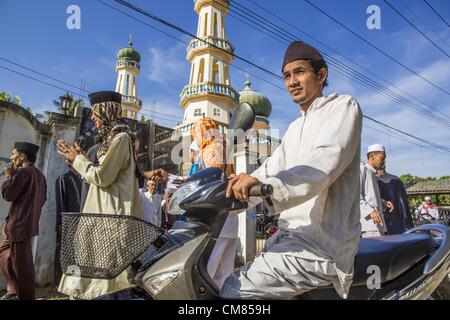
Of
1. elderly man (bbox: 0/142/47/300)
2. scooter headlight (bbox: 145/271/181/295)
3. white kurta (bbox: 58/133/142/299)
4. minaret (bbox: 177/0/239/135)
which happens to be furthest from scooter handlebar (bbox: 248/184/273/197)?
minaret (bbox: 177/0/239/135)

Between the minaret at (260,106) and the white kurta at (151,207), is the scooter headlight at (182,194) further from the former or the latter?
the minaret at (260,106)

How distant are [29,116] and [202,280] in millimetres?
4849

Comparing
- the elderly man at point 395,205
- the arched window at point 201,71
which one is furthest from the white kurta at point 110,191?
the arched window at point 201,71

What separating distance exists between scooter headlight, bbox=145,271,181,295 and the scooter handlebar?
0.41 meters

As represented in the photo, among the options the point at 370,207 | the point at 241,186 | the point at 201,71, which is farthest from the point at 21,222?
the point at 201,71

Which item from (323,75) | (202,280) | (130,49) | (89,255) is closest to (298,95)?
(323,75)

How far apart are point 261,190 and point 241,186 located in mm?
71

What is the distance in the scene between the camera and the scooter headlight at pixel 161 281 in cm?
109

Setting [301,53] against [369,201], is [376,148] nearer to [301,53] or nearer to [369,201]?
[369,201]

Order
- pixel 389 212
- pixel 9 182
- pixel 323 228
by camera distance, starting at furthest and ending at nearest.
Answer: pixel 389 212 < pixel 9 182 < pixel 323 228

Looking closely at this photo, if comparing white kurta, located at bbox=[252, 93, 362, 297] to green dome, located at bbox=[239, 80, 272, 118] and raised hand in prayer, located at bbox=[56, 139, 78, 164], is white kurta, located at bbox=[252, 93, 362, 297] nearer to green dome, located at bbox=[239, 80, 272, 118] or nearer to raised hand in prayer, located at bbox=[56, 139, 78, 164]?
raised hand in prayer, located at bbox=[56, 139, 78, 164]

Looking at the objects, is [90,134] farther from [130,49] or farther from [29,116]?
[130,49]

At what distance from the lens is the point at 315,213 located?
1264 millimetres

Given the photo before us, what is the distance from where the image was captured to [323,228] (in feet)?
4.04
